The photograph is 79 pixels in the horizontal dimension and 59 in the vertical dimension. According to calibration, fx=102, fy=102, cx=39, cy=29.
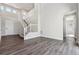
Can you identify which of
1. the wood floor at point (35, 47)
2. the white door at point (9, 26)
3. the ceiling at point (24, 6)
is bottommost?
the wood floor at point (35, 47)

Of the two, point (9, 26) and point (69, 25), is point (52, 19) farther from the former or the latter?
point (9, 26)

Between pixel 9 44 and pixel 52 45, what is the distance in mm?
878

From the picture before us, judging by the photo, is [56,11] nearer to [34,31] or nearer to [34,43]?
[34,31]

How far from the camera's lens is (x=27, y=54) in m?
2.06

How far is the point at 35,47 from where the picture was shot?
6.86 feet

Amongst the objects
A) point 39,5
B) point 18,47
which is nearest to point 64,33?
point 39,5

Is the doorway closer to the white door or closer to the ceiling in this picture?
the ceiling

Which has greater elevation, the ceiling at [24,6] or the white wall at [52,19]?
the ceiling at [24,6]

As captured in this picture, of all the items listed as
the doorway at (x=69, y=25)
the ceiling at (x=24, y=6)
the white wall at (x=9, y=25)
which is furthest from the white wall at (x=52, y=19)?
the white wall at (x=9, y=25)

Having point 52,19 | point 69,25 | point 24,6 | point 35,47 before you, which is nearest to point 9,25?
point 24,6

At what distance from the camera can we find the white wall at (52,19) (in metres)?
2.12

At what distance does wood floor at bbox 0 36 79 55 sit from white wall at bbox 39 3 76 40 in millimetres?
170

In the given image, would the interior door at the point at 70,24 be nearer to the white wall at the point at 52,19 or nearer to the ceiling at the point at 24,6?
the white wall at the point at 52,19

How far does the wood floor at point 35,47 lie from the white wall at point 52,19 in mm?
170
